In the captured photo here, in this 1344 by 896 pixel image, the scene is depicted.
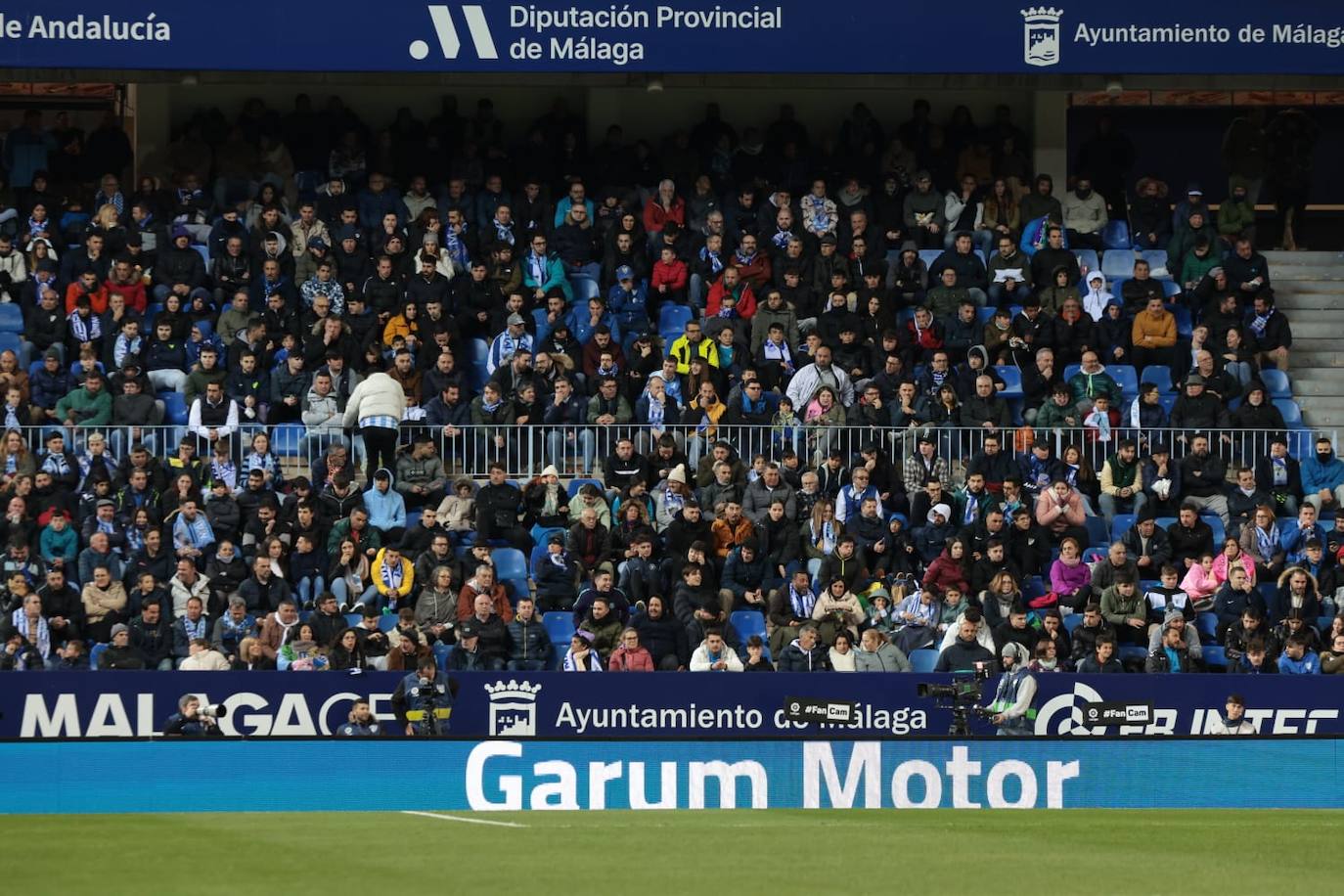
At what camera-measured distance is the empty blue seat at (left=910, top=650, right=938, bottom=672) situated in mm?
22672

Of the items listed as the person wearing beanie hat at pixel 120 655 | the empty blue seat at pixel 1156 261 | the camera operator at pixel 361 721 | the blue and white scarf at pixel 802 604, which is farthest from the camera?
the empty blue seat at pixel 1156 261

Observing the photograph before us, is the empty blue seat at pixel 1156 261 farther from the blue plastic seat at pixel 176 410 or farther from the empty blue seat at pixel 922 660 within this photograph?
the blue plastic seat at pixel 176 410

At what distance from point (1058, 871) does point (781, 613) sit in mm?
7804

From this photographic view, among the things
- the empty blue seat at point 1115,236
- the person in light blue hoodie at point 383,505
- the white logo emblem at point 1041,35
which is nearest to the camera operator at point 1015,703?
the person in light blue hoodie at point 383,505

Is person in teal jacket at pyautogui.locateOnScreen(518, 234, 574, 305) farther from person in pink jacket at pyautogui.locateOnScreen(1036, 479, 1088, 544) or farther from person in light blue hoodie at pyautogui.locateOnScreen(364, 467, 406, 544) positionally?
person in pink jacket at pyautogui.locateOnScreen(1036, 479, 1088, 544)

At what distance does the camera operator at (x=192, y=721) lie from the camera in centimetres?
2083

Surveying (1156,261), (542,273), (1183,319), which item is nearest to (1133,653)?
(1183,319)

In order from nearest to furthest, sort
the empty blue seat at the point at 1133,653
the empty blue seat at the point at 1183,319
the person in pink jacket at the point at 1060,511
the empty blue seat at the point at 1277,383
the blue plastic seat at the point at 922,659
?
the blue plastic seat at the point at 922,659 → the empty blue seat at the point at 1133,653 → the person in pink jacket at the point at 1060,511 → the empty blue seat at the point at 1277,383 → the empty blue seat at the point at 1183,319

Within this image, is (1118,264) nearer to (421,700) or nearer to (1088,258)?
(1088,258)

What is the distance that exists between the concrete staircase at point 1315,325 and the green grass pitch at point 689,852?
9518 millimetres

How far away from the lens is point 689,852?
16.0 meters

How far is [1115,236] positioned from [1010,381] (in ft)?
11.1

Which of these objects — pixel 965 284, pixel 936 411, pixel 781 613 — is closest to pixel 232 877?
pixel 781 613

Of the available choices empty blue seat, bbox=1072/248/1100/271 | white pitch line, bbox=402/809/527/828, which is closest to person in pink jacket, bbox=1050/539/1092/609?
empty blue seat, bbox=1072/248/1100/271
